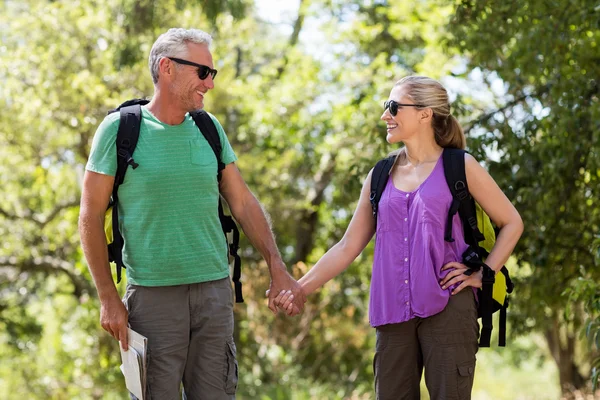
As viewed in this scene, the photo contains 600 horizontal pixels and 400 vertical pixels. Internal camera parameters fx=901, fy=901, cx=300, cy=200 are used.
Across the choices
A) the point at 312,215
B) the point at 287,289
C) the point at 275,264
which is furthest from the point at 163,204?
the point at 312,215

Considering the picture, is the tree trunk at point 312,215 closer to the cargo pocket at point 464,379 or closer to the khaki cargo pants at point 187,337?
the khaki cargo pants at point 187,337

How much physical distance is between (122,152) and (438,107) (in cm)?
130

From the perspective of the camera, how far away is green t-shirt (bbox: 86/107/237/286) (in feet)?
11.8

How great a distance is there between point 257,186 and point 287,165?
0.68 meters

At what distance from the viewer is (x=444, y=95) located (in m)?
3.75

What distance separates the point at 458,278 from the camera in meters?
3.46

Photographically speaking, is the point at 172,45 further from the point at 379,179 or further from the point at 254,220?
the point at 379,179

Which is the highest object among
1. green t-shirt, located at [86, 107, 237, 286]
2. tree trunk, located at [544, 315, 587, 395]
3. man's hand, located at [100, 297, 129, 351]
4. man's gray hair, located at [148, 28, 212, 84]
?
man's gray hair, located at [148, 28, 212, 84]

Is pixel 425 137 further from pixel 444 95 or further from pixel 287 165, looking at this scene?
pixel 287 165

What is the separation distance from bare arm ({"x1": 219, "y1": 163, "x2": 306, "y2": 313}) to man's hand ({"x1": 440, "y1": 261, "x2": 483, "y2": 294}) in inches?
32.4

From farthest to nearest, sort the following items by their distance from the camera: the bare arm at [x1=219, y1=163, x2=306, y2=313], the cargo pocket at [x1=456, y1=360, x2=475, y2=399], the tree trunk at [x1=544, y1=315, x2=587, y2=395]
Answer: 1. the tree trunk at [x1=544, y1=315, x2=587, y2=395]
2. the bare arm at [x1=219, y1=163, x2=306, y2=313]
3. the cargo pocket at [x1=456, y1=360, x2=475, y2=399]

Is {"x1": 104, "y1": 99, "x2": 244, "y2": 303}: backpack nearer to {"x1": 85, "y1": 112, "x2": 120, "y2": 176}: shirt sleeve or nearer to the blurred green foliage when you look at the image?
{"x1": 85, "y1": 112, "x2": 120, "y2": 176}: shirt sleeve

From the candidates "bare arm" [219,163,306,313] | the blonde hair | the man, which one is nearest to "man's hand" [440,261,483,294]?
the blonde hair

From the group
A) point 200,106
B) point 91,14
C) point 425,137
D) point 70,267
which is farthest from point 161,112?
point 70,267
